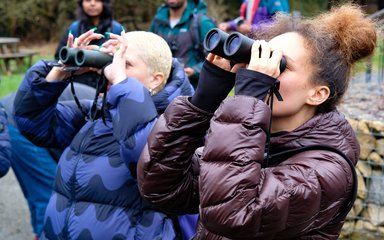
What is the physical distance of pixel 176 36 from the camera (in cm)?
505

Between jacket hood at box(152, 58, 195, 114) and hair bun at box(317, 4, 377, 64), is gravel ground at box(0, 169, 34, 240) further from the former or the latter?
hair bun at box(317, 4, 377, 64)

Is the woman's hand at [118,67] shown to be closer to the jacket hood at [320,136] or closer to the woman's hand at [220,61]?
the woman's hand at [220,61]

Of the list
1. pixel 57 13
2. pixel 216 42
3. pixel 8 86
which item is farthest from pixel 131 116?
pixel 57 13

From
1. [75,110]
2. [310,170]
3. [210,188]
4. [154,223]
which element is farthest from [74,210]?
→ [310,170]

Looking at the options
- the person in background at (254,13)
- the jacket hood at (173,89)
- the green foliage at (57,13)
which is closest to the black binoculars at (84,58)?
the jacket hood at (173,89)

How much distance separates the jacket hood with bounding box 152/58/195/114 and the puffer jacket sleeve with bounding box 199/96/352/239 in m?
0.78

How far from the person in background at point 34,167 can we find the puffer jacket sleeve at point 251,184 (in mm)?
2415

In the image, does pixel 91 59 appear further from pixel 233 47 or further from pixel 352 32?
pixel 352 32

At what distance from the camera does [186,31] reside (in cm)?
503

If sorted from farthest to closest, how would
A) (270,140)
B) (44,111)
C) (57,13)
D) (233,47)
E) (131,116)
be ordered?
(57,13) < (44,111) < (131,116) < (270,140) < (233,47)

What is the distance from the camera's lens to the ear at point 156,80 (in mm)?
2455

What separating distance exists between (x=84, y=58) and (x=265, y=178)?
1015 mm

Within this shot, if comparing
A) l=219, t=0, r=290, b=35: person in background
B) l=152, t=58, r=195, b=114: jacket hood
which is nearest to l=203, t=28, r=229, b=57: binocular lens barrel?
l=152, t=58, r=195, b=114: jacket hood

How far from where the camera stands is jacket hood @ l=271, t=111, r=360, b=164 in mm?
1717
